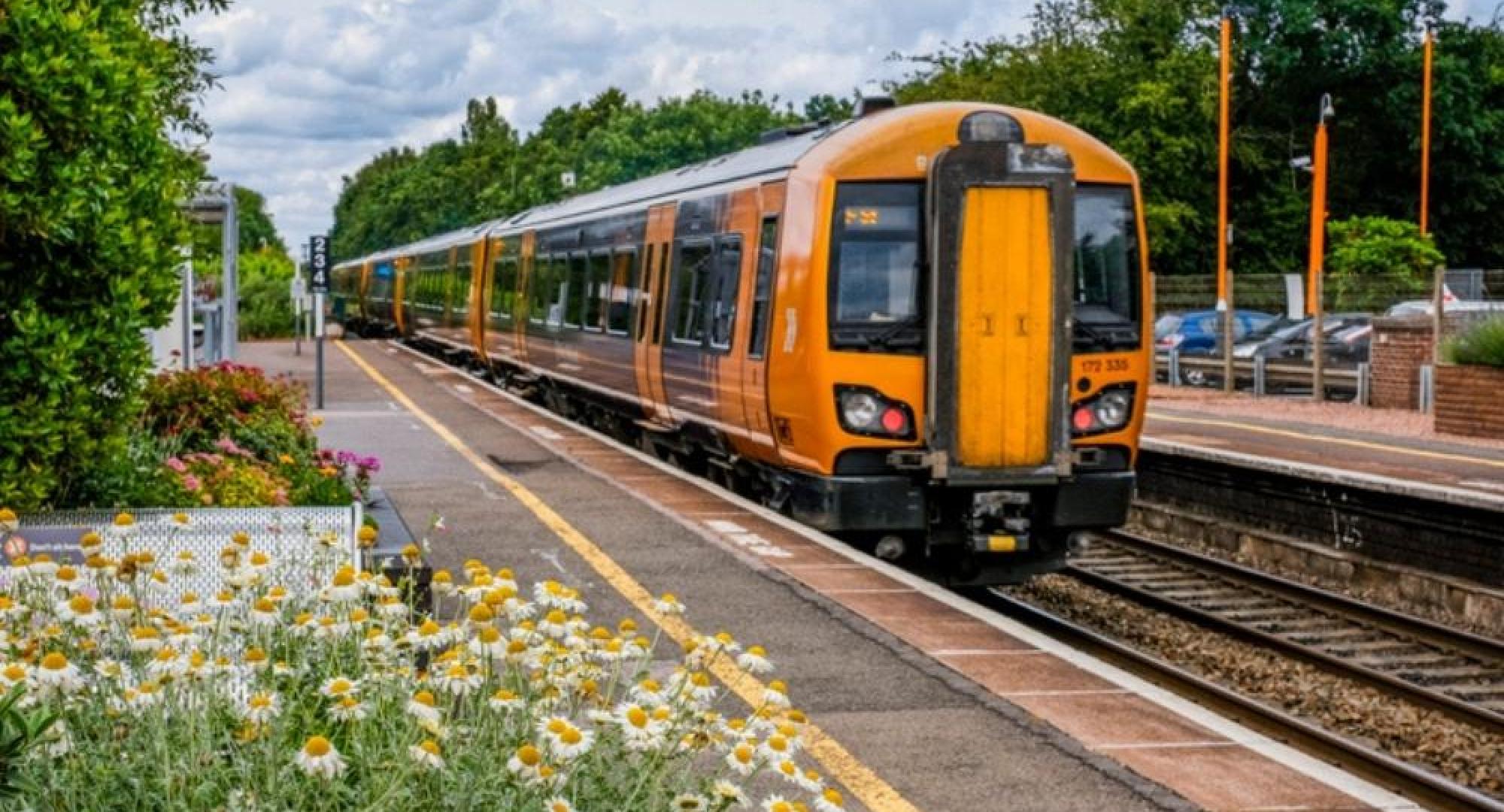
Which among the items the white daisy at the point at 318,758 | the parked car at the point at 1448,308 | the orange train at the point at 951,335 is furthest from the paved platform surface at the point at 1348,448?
the white daisy at the point at 318,758

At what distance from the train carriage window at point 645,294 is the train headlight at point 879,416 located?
5.94m

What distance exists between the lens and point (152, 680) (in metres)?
4.71

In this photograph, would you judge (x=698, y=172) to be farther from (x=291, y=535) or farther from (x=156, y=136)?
(x=291, y=535)

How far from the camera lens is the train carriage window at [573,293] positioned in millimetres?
23812

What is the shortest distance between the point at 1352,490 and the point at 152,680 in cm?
1442

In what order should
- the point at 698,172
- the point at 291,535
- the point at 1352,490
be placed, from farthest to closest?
the point at 698,172
the point at 1352,490
the point at 291,535

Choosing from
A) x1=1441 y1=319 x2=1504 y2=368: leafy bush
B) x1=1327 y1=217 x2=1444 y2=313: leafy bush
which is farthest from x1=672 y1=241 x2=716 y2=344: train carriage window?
x1=1327 y1=217 x2=1444 y2=313: leafy bush

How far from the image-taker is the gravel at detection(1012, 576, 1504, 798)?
11047 millimetres

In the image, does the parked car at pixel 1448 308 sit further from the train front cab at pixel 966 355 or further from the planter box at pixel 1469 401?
the train front cab at pixel 966 355

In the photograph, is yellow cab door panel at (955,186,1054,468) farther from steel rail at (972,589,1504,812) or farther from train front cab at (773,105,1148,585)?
steel rail at (972,589,1504,812)

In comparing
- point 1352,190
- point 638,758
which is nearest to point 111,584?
point 638,758

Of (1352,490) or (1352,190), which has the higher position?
(1352,190)

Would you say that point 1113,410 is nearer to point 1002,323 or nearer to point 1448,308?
point 1002,323

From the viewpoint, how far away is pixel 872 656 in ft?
31.6
